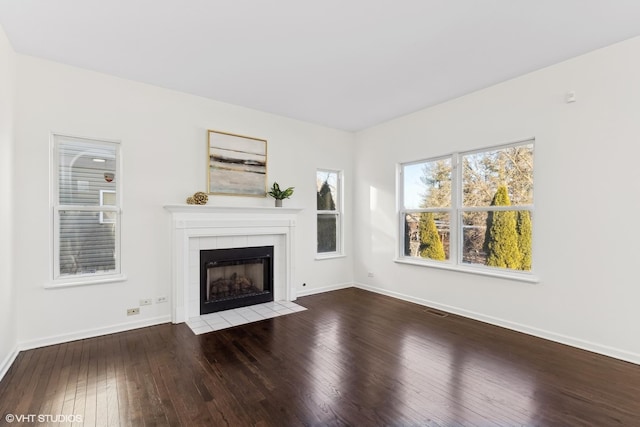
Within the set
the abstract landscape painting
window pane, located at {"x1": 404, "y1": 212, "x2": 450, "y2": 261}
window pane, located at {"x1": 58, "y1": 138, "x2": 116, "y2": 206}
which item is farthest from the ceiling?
window pane, located at {"x1": 404, "y1": 212, "x2": 450, "y2": 261}

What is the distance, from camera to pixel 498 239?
12.4ft

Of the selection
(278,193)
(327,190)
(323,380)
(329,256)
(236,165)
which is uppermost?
(236,165)

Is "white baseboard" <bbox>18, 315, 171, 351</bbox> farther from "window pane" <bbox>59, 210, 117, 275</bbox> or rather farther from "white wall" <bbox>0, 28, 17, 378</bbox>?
"window pane" <bbox>59, 210, 117, 275</bbox>

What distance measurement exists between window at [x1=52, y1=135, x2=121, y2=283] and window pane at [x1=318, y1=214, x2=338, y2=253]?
305cm

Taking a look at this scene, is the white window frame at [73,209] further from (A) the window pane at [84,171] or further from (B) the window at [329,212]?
(B) the window at [329,212]

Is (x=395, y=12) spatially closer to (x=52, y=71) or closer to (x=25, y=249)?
(x=52, y=71)

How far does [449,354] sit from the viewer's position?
2926mm

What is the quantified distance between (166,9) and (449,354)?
392 centimetres

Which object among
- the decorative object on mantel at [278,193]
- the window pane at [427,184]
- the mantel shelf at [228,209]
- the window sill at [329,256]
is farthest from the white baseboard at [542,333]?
the decorative object on mantel at [278,193]

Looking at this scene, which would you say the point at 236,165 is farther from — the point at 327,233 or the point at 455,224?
the point at 455,224

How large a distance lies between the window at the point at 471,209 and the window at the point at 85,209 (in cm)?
410

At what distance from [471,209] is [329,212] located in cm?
240

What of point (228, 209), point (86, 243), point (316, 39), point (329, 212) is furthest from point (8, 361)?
point (329, 212)

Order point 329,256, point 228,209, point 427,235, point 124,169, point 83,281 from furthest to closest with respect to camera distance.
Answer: point 329,256, point 427,235, point 228,209, point 124,169, point 83,281
